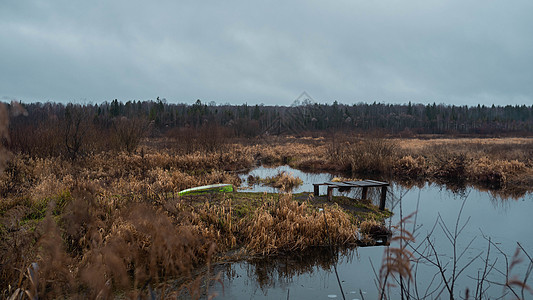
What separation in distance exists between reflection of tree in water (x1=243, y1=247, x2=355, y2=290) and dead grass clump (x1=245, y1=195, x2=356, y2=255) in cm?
20

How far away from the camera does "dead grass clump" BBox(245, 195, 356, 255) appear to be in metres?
6.58

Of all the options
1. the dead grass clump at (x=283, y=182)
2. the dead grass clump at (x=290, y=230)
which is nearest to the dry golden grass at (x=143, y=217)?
the dead grass clump at (x=290, y=230)

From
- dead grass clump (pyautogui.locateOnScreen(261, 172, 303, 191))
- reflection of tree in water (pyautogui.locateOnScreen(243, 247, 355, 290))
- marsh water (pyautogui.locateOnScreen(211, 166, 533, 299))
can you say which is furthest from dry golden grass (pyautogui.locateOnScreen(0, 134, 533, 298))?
marsh water (pyautogui.locateOnScreen(211, 166, 533, 299))

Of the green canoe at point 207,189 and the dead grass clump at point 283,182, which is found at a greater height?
the green canoe at point 207,189

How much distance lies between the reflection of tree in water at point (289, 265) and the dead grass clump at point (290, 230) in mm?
197

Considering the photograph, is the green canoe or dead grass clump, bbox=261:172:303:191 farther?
dead grass clump, bbox=261:172:303:191

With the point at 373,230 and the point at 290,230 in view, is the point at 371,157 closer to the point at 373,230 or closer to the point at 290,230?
the point at 373,230

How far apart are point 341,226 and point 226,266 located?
2.49m

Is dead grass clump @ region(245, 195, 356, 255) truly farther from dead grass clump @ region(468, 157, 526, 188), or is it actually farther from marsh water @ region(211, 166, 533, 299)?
dead grass clump @ region(468, 157, 526, 188)

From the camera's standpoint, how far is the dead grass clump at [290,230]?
259 inches

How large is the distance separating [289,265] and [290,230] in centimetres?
88

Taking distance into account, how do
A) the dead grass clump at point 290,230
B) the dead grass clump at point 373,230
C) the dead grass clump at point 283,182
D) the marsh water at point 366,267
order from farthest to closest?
the dead grass clump at point 283,182 < the dead grass clump at point 373,230 < the dead grass clump at point 290,230 < the marsh water at point 366,267

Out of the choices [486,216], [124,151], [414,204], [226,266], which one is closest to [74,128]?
[124,151]

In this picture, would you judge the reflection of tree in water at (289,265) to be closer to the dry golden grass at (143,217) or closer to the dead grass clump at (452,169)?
the dry golden grass at (143,217)
